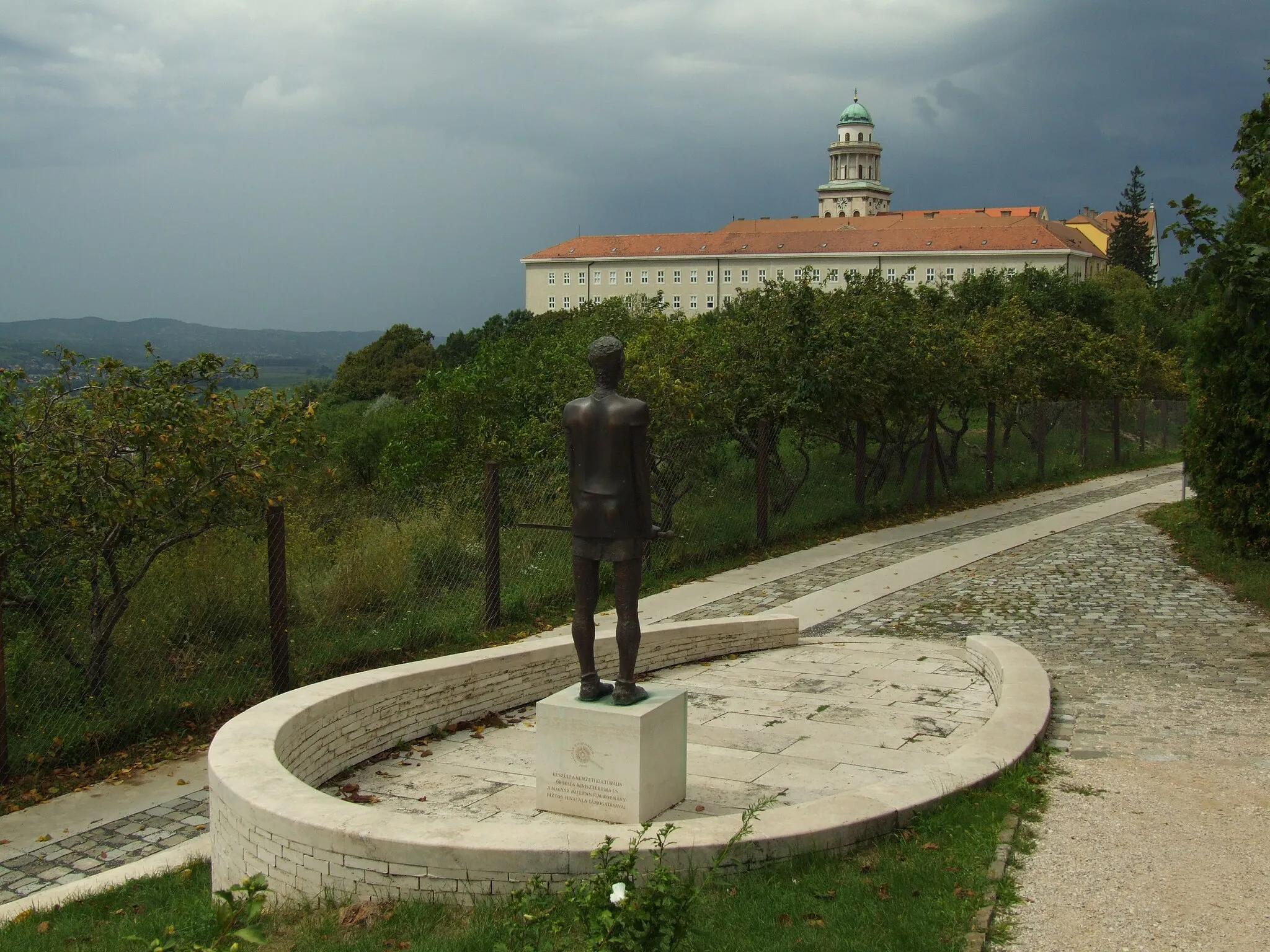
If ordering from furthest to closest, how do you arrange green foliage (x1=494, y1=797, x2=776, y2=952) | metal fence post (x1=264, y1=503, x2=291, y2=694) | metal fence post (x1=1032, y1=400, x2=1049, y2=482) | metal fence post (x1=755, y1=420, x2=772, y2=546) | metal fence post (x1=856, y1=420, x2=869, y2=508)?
metal fence post (x1=1032, y1=400, x2=1049, y2=482) → metal fence post (x1=856, y1=420, x2=869, y2=508) → metal fence post (x1=755, y1=420, x2=772, y2=546) → metal fence post (x1=264, y1=503, x2=291, y2=694) → green foliage (x1=494, y1=797, x2=776, y2=952)

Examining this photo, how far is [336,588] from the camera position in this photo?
35.6 feet

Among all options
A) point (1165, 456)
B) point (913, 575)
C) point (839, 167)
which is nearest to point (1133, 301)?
point (1165, 456)

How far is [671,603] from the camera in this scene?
42.7ft

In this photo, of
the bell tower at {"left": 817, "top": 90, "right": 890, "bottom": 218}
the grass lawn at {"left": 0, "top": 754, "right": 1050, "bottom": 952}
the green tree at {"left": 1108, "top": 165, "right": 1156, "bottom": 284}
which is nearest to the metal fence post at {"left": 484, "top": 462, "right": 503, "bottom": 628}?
the grass lawn at {"left": 0, "top": 754, "right": 1050, "bottom": 952}

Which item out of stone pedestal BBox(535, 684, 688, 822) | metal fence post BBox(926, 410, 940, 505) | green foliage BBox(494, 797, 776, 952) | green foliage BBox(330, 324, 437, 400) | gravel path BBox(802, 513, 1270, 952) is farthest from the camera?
green foliage BBox(330, 324, 437, 400)

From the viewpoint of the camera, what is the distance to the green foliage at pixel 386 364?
74.4 meters

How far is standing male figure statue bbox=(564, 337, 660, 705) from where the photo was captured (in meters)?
6.16

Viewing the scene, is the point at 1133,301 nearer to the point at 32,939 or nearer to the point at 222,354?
the point at 222,354

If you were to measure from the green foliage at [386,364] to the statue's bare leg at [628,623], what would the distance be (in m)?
67.1

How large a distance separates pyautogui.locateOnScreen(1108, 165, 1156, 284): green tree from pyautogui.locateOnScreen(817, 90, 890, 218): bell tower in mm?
82717

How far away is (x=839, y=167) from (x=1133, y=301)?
128908 mm

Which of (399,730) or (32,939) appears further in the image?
(399,730)

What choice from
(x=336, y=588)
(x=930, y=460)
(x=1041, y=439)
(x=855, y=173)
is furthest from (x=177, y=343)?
(x=855, y=173)

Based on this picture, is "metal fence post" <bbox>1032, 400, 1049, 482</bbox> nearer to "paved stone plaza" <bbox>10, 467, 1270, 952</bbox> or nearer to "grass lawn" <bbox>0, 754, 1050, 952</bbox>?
"paved stone plaza" <bbox>10, 467, 1270, 952</bbox>
